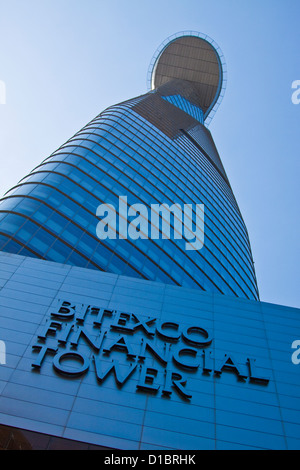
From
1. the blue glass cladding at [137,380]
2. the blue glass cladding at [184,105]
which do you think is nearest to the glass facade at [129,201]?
the blue glass cladding at [137,380]

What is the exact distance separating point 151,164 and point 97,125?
7.44 meters

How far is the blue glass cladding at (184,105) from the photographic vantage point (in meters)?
78.8

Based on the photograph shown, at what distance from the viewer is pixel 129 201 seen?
3444cm

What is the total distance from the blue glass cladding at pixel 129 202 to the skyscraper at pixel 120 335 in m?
0.13

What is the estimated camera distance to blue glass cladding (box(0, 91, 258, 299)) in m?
25.9

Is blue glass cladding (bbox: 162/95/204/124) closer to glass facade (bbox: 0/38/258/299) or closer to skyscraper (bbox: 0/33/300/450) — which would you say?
glass facade (bbox: 0/38/258/299)

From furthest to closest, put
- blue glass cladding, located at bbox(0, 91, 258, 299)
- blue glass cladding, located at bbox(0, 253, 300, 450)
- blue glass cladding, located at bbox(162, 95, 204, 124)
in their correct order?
blue glass cladding, located at bbox(162, 95, 204, 124) → blue glass cladding, located at bbox(0, 91, 258, 299) → blue glass cladding, located at bbox(0, 253, 300, 450)

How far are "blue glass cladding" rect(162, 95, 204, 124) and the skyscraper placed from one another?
4700 centimetres

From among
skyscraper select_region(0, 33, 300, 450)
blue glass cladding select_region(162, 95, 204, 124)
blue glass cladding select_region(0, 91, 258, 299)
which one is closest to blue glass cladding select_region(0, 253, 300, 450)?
skyscraper select_region(0, 33, 300, 450)

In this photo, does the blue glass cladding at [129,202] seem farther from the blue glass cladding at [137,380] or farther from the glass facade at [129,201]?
the blue glass cladding at [137,380]

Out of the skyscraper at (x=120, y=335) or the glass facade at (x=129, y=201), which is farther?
the glass facade at (x=129, y=201)

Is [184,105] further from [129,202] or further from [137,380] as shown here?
[137,380]

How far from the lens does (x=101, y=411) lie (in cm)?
1390

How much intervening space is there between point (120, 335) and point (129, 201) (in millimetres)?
18332
